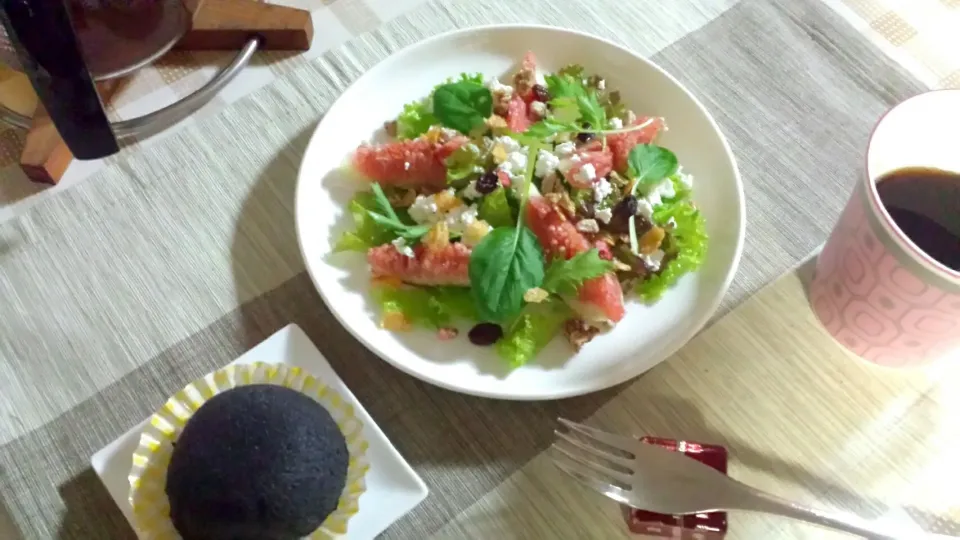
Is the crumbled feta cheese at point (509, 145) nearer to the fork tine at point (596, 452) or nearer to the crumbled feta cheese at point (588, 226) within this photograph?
the crumbled feta cheese at point (588, 226)

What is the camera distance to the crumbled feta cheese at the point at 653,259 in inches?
31.1

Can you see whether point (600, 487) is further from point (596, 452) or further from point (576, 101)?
point (576, 101)

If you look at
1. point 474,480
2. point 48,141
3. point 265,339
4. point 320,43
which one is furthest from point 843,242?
point 48,141

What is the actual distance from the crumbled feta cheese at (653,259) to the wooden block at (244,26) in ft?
1.65

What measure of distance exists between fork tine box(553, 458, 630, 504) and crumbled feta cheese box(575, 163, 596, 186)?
269 mm

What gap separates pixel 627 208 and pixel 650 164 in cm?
5

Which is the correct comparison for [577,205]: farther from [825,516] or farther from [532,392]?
[825,516]

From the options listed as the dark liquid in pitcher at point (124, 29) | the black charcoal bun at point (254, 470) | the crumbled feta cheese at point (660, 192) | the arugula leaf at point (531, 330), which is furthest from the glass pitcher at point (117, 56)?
the crumbled feta cheese at point (660, 192)

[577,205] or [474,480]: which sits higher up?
[577,205]

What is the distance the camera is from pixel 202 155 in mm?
940

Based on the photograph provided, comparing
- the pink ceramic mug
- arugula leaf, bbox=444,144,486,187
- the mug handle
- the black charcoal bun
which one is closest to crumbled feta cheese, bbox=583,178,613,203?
arugula leaf, bbox=444,144,486,187

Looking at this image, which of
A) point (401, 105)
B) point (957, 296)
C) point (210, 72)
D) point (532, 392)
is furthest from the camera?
point (210, 72)

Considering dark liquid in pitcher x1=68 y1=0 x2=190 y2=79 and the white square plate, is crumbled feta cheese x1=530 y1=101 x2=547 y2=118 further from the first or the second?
dark liquid in pitcher x1=68 y1=0 x2=190 y2=79

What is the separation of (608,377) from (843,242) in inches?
8.9
